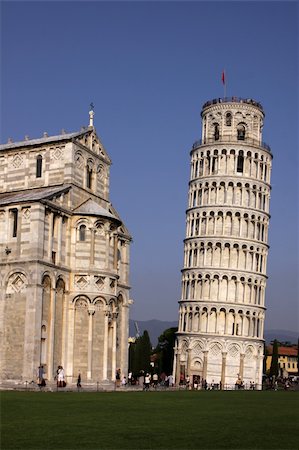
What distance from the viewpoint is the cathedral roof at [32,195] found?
45778mm

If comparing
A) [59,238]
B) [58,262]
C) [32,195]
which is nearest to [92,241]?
[59,238]

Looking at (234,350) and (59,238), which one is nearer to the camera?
(59,238)

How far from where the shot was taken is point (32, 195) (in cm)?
4759

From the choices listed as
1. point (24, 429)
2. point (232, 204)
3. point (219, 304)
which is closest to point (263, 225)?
point (232, 204)

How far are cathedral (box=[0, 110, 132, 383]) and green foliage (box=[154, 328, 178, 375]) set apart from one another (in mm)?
46574

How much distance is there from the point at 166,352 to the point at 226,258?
25.2 meters

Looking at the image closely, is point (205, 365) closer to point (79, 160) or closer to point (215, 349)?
point (215, 349)

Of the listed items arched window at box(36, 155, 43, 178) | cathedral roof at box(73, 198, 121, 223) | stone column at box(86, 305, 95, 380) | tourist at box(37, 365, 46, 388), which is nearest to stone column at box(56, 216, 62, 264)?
cathedral roof at box(73, 198, 121, 223)

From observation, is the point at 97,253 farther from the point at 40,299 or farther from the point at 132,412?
the point at 132,412

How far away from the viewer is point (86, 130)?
52344 mm

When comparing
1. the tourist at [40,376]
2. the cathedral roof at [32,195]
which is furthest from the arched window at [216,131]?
the tourist at [40,376]

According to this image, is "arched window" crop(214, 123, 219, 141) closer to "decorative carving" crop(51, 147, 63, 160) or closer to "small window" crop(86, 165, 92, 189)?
"small window" crop(86, 165, 92, 189)

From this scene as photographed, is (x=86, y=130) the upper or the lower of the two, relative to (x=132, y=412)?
upper

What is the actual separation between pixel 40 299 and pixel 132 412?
860 inches
